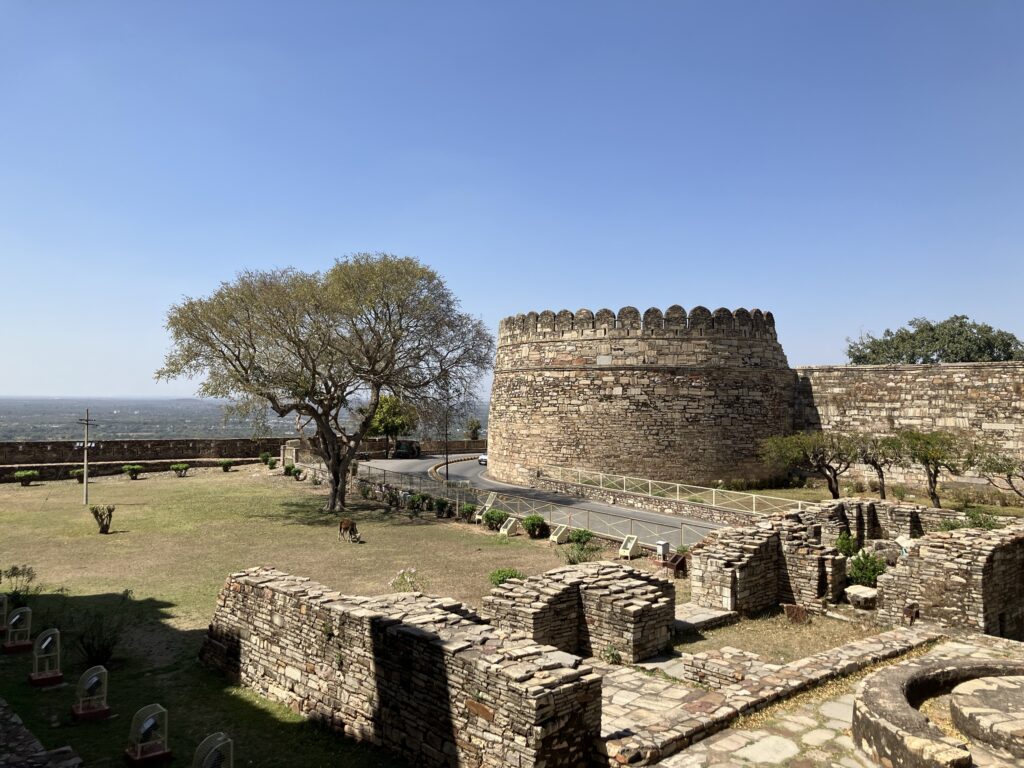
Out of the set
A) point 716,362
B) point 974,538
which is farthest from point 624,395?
point 974,538

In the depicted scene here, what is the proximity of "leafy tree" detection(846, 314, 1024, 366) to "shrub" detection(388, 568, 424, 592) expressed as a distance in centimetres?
3877

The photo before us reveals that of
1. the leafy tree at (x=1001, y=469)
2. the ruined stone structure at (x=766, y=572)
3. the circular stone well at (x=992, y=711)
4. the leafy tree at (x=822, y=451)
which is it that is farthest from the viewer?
the leafy tree at (x=822, y=451)

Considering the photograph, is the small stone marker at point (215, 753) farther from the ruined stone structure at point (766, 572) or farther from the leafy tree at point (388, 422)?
the leafy tree at point (388, 422)

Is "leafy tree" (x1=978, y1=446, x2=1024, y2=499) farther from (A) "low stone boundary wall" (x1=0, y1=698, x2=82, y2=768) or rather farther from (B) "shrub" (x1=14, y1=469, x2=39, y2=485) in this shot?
(B) "shrub" (x1=14, y1=469, x2=39, y2=485)

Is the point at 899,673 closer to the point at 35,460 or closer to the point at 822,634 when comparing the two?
the point at 822,634

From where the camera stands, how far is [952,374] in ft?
Result: 79.4

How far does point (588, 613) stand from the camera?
10.5 meters

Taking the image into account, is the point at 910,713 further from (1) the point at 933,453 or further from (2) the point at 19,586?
(2) the point at 19,586

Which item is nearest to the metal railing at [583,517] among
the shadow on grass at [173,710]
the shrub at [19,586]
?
the shadow on grass at [173,710]

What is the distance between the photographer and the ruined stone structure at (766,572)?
40.9 feet

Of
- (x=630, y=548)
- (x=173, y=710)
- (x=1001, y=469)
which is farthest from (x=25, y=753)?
(x=1001, y=469)

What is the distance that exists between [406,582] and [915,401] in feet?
68.3

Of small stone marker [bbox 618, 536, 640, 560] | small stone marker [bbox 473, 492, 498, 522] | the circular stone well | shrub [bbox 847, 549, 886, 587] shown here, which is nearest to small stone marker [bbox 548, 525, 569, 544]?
small stone marker [bbox 618, 536, 640, 560]

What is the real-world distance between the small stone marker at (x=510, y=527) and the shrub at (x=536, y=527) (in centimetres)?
Answer: 53
